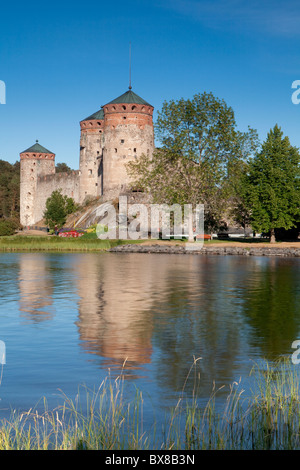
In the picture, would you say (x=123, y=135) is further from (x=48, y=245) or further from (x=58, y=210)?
(x=48, y=245)

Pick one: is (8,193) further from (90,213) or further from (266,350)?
(266,350)

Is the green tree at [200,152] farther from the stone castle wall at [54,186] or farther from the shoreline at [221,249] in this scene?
the stone castle wall at [54,186]

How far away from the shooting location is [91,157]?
82188mm

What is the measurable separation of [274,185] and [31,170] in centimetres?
5108

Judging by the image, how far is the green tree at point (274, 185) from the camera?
5100 cm

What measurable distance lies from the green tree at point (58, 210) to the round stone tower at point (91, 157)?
2.36 metres

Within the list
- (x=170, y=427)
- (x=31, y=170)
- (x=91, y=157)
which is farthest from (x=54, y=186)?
(x=170, y=427)

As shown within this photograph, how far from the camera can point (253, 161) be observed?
5412cm

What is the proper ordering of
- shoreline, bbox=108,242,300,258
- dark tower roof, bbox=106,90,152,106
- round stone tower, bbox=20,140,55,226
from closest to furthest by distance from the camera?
shoreline, bbox=108,242,300,258
dark tower roof, bbox=106,90,152,106
round stone tower, bbox=20,140,55,226

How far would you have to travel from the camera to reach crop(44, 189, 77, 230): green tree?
252ft

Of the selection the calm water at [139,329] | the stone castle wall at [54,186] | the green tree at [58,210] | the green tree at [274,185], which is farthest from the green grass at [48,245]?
the stone castle wall at [54,186]

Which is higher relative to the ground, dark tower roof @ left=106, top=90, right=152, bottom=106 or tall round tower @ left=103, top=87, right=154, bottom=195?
dark tower roof @ left=106, top=90, right=152, bottom=106

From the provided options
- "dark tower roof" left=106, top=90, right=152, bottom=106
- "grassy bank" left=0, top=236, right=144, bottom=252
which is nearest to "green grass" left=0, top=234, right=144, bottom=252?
"grassy bank" left=0, top=236, right=144, bottom=252

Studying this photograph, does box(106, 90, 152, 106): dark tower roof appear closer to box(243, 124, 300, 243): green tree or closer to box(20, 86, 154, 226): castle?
box(20, 86, 154, 226): castle
